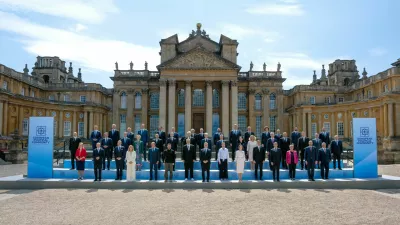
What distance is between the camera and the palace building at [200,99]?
3788cm

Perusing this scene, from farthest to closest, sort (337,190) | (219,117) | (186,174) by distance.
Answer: (219,117), (186,174), (337,190)

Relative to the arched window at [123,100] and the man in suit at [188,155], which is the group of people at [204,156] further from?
the arched window at [123,100]

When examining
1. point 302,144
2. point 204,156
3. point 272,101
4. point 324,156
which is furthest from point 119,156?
point 272,101

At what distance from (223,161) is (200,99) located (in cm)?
2819

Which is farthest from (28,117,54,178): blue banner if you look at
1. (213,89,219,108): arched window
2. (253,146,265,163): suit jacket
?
(213,89,219,108): arched window

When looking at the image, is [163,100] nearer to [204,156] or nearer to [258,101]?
[258,101]

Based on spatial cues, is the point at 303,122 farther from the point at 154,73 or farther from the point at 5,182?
the point at 5,182

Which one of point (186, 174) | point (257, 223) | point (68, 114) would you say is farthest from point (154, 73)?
point (257, 223)

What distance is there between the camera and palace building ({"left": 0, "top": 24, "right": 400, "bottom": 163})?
37.9 meters

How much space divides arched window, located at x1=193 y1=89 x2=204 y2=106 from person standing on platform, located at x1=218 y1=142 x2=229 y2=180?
90.8 feet

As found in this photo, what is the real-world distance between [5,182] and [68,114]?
34.7 meters

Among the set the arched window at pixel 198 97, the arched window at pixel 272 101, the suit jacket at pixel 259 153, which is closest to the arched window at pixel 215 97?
the arched window at pixel 198 97

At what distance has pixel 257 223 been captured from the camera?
28.5 ft

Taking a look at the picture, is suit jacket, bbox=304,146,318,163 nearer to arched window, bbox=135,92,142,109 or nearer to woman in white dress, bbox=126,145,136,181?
woman in white dress, bbox=126,145,136,181
